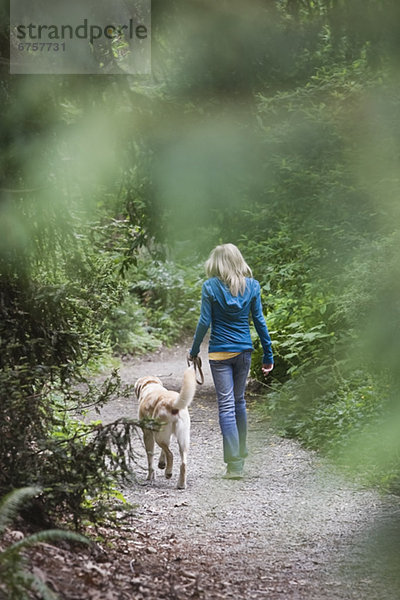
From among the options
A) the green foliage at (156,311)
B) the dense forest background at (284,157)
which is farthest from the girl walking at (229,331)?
the green foliage at (156,311)

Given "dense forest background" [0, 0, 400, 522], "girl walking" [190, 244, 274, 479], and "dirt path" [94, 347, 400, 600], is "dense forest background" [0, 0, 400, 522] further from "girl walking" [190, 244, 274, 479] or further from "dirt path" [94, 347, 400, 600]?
"girl walking" [190, 244, 274, 479]

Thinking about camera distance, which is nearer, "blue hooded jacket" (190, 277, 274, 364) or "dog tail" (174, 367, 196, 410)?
"dog tail" (174, 367, 196, 410)

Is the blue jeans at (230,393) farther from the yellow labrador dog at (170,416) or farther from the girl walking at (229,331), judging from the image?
the yellow labrador dog at (170,416)

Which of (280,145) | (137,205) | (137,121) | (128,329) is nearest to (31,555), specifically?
(137,205)

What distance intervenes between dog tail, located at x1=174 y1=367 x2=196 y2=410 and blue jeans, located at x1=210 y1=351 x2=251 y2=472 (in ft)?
1.49

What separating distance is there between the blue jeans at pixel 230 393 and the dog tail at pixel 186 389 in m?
0.46

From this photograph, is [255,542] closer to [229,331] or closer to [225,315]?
[229,331]

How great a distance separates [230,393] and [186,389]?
2.06 ft

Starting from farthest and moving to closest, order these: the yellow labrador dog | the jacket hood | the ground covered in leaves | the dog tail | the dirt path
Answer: the jacket hood < the yellow labrador dog < the dog tail < the dirt path < the ground covered in leaves

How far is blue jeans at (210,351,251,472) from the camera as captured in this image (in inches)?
251

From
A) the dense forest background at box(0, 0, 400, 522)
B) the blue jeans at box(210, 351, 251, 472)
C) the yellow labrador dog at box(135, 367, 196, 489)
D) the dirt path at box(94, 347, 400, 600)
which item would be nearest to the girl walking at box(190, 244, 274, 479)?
the blue jeans at box(210, 351, 251, 472)

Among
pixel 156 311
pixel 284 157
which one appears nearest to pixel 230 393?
pixel 284 157

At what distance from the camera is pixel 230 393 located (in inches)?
252

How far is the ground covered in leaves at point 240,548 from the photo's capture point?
9.42 feet
